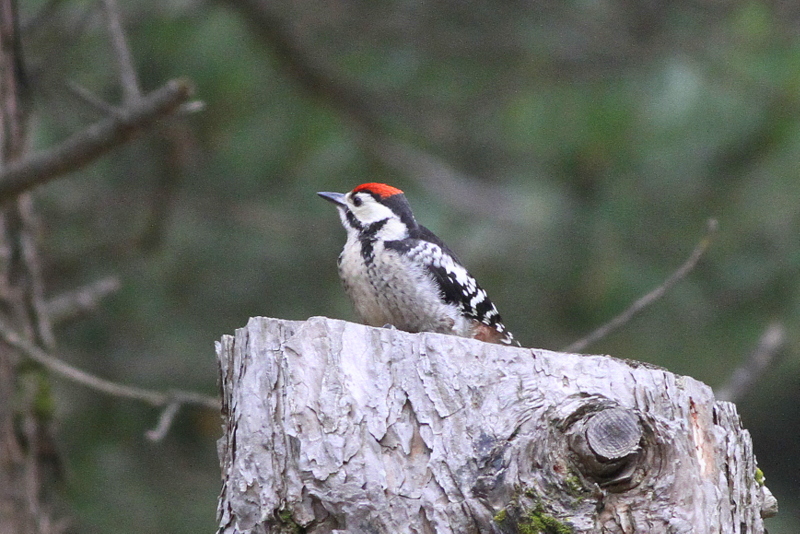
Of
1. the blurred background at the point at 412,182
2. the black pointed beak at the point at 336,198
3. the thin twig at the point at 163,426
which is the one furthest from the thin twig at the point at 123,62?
the blurred background at the point at 412,182

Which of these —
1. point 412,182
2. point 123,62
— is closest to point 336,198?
point 123,62

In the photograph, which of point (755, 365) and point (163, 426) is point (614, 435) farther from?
point (755, 365)

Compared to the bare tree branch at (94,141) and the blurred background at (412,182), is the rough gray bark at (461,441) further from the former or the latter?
the blurred background at (412,182)

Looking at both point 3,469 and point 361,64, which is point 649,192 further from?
point 3,469

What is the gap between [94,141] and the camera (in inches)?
156

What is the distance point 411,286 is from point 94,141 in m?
1.40

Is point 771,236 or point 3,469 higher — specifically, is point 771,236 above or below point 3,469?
above

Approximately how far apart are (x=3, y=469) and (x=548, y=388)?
304 centimetres

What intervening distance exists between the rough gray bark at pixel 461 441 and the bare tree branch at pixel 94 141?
115 cm

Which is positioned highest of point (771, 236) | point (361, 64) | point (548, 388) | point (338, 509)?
point (361, 64)

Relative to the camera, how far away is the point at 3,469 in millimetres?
4754

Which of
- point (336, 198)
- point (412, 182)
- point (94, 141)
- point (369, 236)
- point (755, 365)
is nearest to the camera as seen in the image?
point (94, 141)

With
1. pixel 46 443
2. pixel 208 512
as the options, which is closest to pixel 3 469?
pixel 46 443

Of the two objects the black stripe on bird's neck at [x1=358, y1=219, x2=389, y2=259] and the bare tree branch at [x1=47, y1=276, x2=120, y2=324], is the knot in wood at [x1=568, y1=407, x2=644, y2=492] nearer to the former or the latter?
the black stripe on bird's neck at [x1=358, y1=219, x2=389, y2=259]
